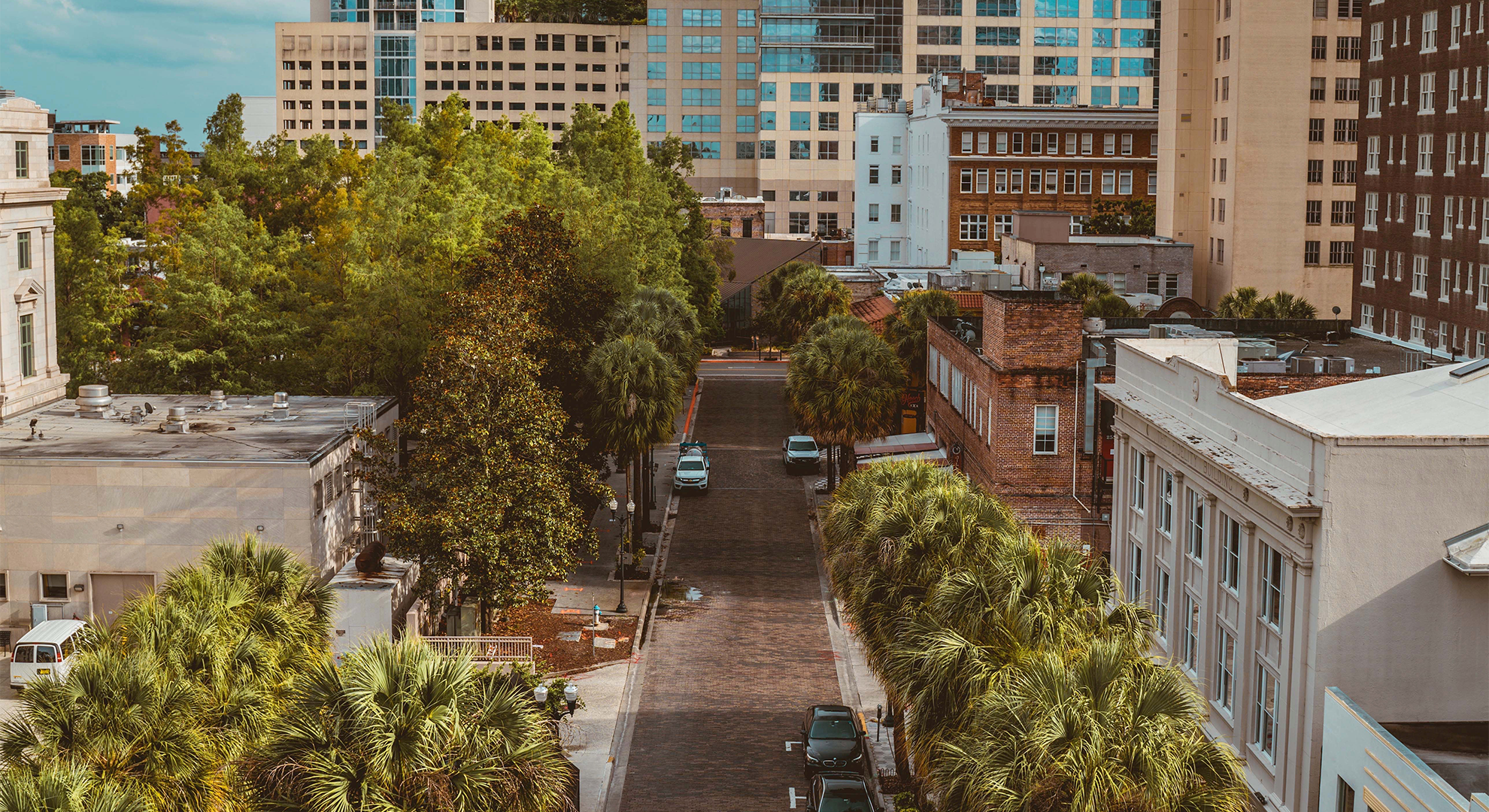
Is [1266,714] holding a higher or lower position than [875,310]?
lower

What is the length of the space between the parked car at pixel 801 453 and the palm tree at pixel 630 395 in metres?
19.2

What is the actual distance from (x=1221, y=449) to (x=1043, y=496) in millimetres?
19303

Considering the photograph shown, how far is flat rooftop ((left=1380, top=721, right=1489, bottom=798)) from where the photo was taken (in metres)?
24.3

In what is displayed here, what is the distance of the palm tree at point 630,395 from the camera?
52250 millimetres

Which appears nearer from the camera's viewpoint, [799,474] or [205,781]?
[205,781]

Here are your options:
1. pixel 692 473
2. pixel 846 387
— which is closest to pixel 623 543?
pixel 846 387

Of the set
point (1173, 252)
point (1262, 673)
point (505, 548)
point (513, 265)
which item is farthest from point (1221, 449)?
point (1173, 252)

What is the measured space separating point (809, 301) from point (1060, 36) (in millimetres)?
79234

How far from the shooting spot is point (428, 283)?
190 feet

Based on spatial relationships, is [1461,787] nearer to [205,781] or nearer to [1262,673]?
[1262,673]

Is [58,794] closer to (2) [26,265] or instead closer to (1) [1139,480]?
(1) [1139,480]

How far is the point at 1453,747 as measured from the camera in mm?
26312

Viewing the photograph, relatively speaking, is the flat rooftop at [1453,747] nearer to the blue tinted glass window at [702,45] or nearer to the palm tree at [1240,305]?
the palm tree at [1240,305]

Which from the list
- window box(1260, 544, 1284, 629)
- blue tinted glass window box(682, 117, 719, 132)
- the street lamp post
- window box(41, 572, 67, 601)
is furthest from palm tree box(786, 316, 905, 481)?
blue tinted glass window box(682, 117, 719, 132)
